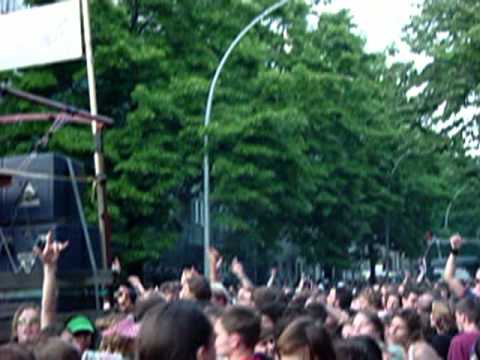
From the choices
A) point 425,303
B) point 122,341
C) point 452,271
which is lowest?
point 425,303

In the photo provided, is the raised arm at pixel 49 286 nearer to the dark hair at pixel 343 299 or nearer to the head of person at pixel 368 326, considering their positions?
the head of person at pixel 368 326

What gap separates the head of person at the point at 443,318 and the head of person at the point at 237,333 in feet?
14.7

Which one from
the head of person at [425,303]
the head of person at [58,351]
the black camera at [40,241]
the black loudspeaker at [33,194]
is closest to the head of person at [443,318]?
the head of person at [425,303]

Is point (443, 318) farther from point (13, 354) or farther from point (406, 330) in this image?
point (13, 354)

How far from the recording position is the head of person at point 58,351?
496 cm

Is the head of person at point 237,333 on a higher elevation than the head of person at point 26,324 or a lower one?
higher

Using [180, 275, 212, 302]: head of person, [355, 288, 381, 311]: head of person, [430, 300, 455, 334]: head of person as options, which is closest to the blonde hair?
[430, 300, 455, 334]: head of person

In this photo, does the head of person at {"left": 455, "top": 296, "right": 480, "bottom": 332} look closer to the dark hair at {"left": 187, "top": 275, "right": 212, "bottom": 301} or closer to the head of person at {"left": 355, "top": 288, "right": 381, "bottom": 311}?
the dark hair at {"left": 187, "top": 275, "right": 212, "bottom": 301}

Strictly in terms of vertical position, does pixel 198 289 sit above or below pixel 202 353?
below

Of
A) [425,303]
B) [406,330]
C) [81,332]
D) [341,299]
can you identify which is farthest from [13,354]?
[341,299]

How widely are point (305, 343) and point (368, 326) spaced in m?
2.28

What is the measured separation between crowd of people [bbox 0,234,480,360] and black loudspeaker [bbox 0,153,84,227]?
3.09 feet

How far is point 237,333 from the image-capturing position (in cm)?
490

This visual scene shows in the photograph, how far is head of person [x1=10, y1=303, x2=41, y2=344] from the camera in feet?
22.8
